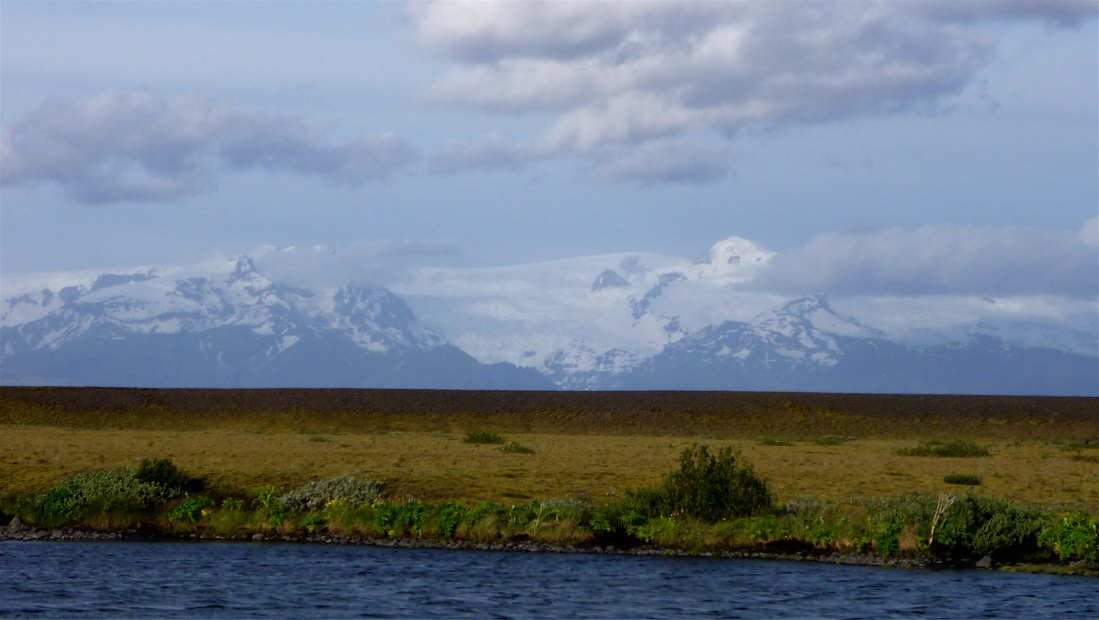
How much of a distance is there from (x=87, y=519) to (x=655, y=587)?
17.4 m

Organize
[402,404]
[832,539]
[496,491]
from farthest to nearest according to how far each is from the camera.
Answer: [402,404], [496,491], [832,539]

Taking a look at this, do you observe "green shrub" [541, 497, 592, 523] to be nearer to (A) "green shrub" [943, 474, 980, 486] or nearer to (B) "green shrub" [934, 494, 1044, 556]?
(B) "green shrub" [934, 494, 1044, 556]

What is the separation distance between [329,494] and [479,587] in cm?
1003

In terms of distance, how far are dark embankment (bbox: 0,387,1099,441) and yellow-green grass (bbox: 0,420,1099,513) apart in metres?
19.5

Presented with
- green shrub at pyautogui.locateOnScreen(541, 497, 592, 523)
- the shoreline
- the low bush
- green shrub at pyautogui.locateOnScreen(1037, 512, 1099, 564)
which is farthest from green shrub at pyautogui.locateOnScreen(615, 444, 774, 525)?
the low bush

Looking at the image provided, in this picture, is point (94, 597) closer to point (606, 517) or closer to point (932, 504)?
point (606, 517)

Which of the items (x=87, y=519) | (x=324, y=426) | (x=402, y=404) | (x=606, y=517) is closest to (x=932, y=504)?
(x=606, y=517)

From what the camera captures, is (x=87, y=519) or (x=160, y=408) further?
(x=160, y=408)

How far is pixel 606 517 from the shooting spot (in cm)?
3259

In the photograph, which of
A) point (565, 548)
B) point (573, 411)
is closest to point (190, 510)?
point (565, 548)

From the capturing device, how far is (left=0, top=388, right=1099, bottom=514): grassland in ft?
136

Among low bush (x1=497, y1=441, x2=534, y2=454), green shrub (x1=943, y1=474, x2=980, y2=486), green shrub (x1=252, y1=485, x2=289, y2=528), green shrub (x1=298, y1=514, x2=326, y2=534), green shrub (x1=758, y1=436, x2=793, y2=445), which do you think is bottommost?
green shrub (x1=298, y1=514, x2=326, y2=534)

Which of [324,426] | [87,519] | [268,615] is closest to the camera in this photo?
[268,615]

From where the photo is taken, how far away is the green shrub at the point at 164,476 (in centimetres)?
3606
